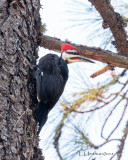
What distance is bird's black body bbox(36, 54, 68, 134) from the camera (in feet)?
5.90

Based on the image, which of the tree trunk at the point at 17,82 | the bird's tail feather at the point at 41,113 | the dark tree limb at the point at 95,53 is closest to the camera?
the tree trunk at the point at 17,82

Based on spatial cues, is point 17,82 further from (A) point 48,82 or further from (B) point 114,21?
(B) point 114,21

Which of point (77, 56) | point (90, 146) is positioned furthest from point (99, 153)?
point (77, 56)

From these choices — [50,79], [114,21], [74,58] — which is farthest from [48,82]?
[114,21]

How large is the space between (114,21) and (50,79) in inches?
24.4

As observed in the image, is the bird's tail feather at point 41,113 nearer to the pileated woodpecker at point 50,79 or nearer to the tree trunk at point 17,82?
the pileated woodpecker at point 50,79

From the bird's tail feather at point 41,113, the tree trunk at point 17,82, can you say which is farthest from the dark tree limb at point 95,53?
the bird's tail feather at point 41,113

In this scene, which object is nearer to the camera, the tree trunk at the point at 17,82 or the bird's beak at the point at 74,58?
the tree trunk at the point at 17,82

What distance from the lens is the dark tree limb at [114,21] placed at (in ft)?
6.73

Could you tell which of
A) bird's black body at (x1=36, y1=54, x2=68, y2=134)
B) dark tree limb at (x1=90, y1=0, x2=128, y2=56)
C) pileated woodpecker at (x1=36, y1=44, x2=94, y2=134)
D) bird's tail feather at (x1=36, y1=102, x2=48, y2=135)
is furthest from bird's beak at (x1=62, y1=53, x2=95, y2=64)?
bird's tail feather at (x1=36, y1=102, x2=48, y2=135)

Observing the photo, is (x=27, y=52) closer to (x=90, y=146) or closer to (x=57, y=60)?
(x=57, y=60)

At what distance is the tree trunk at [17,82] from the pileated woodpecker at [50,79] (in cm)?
16

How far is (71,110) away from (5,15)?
1124 millimetres

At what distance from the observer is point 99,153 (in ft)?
7.00
